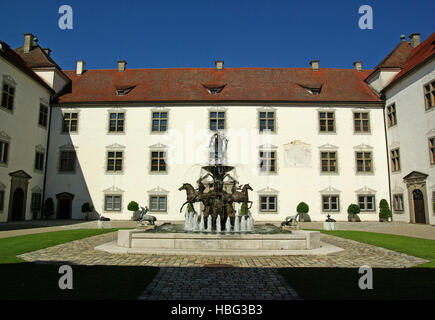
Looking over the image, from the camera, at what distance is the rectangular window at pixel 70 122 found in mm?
28266

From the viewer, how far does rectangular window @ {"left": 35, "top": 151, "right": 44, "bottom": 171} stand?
26.3m

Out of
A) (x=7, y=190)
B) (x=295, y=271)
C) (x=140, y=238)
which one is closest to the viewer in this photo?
(x=295, y=271)

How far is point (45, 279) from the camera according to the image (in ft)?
22.2

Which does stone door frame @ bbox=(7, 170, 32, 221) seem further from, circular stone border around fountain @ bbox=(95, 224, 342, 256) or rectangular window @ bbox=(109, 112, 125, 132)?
circular stone border around fountain @ bbox=(95, 224, 342, 256)

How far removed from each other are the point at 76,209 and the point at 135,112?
1007 centimetres

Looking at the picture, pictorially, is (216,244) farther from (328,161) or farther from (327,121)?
(327,121)

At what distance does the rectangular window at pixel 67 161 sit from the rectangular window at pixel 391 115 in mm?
28273

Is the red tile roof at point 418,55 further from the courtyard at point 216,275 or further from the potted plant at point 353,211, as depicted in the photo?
the courtyard at point 216,275

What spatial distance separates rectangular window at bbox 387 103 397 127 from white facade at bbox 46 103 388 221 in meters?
0.69

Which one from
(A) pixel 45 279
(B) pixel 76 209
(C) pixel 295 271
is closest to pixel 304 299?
(C) pixel 295 271

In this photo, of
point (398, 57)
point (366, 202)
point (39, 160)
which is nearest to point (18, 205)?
point (39, 160)

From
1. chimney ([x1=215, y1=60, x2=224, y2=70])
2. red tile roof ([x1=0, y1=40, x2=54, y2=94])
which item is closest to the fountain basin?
red tile roof ([x1=0, y1=40, x2=54, y2=94])

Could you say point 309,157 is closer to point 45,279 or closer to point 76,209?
point 76,209

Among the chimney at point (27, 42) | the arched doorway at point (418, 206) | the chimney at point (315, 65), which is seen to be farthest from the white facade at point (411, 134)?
the chimney at point (27, 42)
